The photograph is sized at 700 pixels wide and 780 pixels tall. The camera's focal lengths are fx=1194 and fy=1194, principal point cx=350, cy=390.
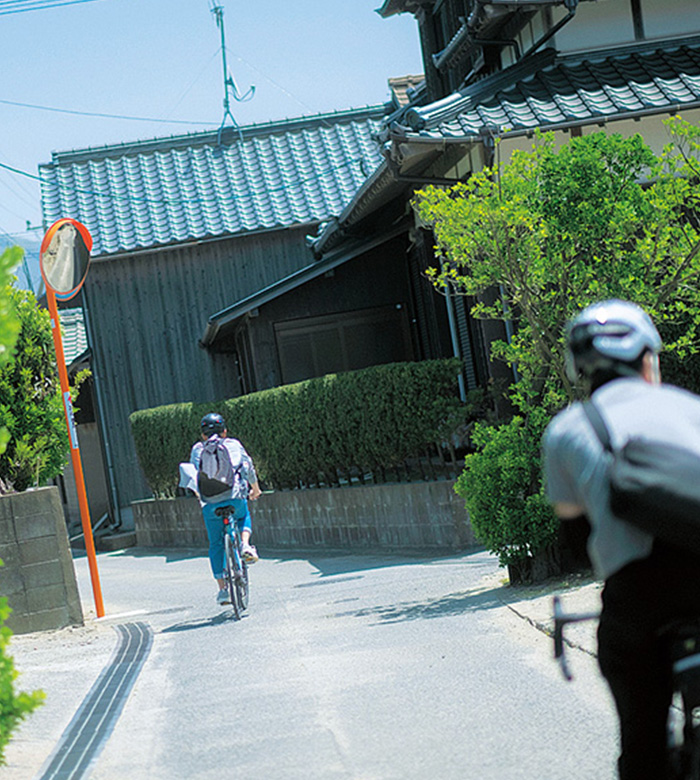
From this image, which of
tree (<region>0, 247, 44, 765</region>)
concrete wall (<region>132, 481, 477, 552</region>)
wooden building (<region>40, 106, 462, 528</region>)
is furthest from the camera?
wooden building (<region>40, 106, 462, 528</region>)

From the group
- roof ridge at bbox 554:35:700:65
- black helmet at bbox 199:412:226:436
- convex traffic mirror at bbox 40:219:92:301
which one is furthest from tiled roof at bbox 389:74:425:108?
black helmet at bbox 199:412:226:436

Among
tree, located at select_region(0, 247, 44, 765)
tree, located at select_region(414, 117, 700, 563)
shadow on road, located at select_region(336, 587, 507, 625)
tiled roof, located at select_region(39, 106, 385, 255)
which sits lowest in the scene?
shadow on road, located at select_region(336, 587, 507, 625)

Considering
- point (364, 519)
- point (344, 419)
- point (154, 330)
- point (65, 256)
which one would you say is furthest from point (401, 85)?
point (65, 256)

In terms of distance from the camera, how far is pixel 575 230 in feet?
31.2

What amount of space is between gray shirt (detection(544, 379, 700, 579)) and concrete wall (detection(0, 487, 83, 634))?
8.40 metres

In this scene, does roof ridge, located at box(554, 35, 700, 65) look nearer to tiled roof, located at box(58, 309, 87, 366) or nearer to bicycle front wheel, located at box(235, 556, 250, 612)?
bicycle front wheel, located at box(235, 556, 250, 612)

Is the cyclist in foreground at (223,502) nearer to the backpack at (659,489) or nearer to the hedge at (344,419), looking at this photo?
the hedge at (344,419)

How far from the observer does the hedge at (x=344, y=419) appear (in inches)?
600

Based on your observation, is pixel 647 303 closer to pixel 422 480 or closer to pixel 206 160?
pixel 422 480

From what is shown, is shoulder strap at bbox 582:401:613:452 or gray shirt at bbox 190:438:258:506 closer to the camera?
shoulder strap at bbox 582:401:613:452

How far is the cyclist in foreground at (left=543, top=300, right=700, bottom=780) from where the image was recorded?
313cm

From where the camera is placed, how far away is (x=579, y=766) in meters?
5.05

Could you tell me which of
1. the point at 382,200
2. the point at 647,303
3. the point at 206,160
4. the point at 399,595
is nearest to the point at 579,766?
the point at 647,303

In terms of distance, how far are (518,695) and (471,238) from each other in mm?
4349
